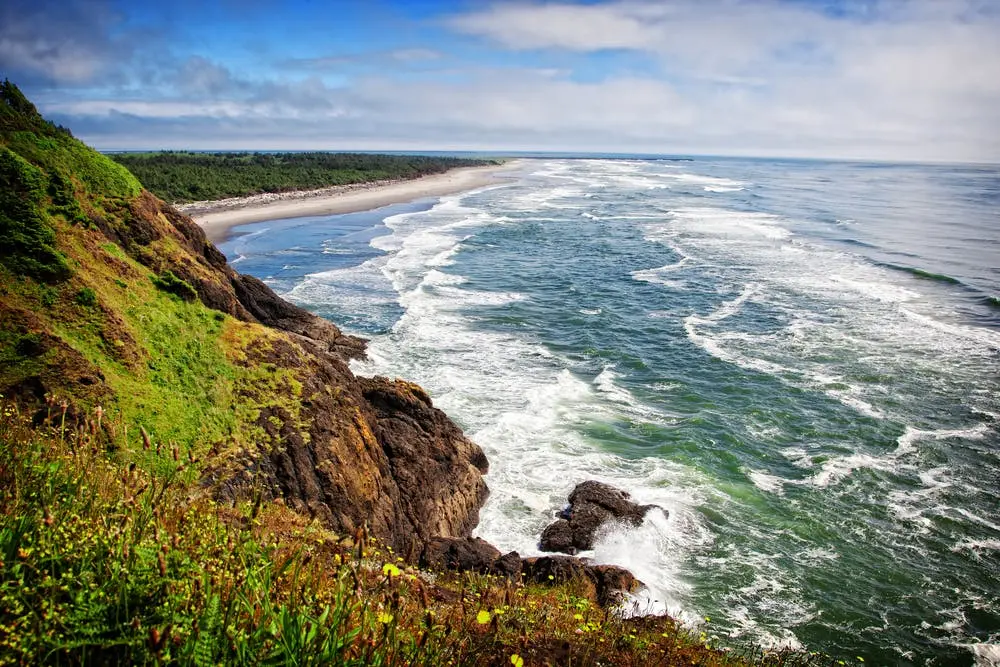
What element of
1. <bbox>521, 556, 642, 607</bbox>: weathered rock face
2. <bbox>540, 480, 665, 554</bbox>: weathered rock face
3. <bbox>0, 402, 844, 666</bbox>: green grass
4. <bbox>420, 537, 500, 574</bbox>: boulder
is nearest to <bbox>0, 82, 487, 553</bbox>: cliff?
<bbox>420, 537, 500, 574</bbox>: boulder

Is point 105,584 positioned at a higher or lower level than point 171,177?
lower

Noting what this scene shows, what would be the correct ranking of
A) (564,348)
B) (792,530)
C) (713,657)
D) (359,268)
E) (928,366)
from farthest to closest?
(359,268) → (564,348) → (928,366) → (792,530) → (713,657)

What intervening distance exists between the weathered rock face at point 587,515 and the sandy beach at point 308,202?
46.0 meters

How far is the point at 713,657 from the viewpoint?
20.5ft

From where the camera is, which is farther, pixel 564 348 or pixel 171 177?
pixel 171 177

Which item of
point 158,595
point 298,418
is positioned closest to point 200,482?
point 298,418

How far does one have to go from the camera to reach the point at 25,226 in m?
10.0

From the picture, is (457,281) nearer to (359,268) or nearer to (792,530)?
(359,268)

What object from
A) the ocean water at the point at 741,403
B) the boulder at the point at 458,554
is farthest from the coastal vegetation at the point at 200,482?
the ocean water at the point at 741,403

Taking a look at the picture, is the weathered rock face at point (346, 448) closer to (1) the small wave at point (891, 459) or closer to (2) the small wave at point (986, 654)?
(1) the small wave at point (891, 459)

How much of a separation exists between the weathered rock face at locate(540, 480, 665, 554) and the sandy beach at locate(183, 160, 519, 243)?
1811 inches

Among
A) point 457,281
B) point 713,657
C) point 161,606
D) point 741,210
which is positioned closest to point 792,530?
point 713,657

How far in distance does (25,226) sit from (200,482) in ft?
19.1

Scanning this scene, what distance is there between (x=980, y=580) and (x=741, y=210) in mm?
69264
